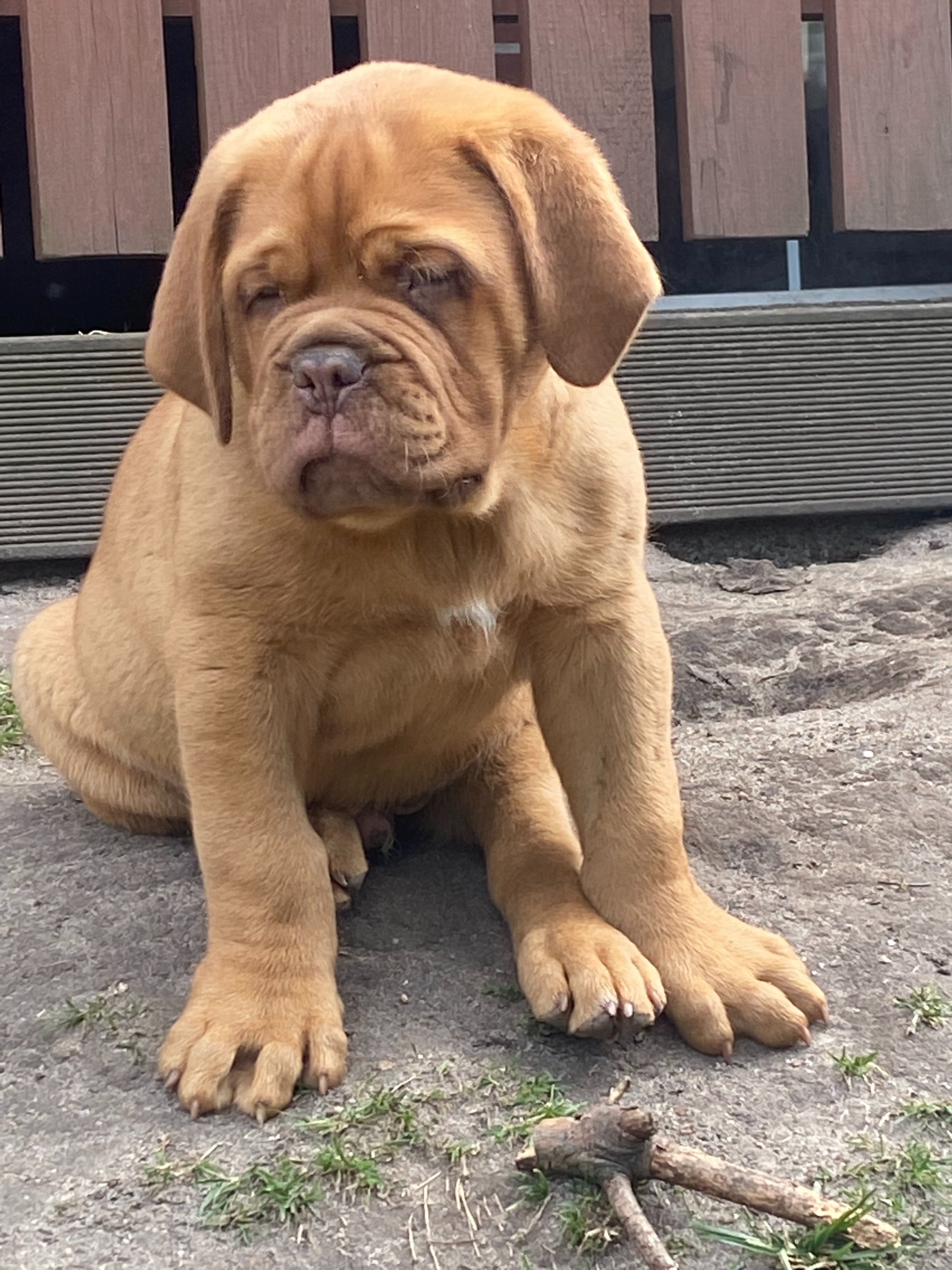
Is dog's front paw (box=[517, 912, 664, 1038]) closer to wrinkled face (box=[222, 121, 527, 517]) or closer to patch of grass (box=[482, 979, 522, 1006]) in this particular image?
patch of grass (box=[482, 979, 522, 1006])

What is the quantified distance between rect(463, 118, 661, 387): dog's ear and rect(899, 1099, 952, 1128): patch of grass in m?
1.25

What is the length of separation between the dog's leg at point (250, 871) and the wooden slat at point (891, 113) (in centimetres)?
415

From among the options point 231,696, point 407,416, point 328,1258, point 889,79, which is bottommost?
point 328,1258

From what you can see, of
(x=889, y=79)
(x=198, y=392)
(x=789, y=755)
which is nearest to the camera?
(x=198, y=392)

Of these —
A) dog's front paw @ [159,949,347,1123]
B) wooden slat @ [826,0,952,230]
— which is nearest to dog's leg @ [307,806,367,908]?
dog's front paw @ [159,949,347,1123]

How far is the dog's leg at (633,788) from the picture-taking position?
2.48 m

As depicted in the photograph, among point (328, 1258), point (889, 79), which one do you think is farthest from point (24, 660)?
point (889, 79)

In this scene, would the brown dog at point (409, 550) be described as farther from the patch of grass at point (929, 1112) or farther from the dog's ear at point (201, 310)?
the patch of grass at point (929, 1112)

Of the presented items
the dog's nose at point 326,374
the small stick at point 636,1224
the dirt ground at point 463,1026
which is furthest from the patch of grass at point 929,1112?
the dog's nose at point 326,374

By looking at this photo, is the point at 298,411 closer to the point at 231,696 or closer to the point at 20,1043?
the point at 231,696

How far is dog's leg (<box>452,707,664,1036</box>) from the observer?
2.31 metres

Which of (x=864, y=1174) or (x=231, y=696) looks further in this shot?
(x=231, y=696)

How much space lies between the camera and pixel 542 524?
2594 millimetres

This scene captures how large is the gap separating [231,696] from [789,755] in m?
1.54
